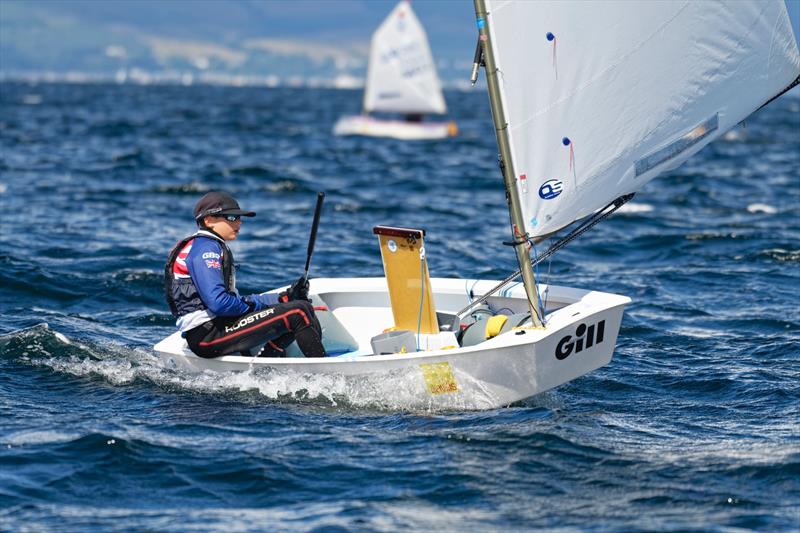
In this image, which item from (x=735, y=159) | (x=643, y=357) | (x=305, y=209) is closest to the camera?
(x=643, y=357)

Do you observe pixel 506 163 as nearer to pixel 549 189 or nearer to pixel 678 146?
pixel 549 189

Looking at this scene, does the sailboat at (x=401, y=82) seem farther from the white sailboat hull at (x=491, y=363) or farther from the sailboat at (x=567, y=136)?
the white sailboat hull at (x=491, y=363)

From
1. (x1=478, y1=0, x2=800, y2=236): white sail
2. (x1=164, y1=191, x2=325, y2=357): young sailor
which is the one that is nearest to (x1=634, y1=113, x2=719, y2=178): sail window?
(x1=478, y1=0, x2=800, y2=236): white sail

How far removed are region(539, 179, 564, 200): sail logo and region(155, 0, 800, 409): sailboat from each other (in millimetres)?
10

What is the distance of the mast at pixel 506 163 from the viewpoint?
7.86 meters

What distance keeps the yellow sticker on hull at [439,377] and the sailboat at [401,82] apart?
35.7 metres

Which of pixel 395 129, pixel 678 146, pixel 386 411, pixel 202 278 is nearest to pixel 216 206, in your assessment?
pixel 202 278

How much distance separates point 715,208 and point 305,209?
286 inches

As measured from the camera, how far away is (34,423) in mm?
8031

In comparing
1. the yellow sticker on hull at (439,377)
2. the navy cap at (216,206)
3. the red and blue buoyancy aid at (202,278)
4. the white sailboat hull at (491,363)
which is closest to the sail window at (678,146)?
the white sailboat hull at (491,363)

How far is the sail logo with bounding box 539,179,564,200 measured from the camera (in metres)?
8.30

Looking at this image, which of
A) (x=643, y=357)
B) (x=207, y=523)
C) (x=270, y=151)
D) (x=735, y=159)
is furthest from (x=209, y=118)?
(x=207, y=523)

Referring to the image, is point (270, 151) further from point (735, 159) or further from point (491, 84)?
point (491, 84)

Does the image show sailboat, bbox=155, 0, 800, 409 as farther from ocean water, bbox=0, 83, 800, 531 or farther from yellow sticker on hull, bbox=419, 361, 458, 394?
ocean water, bbox=0, 83, 800, 531
